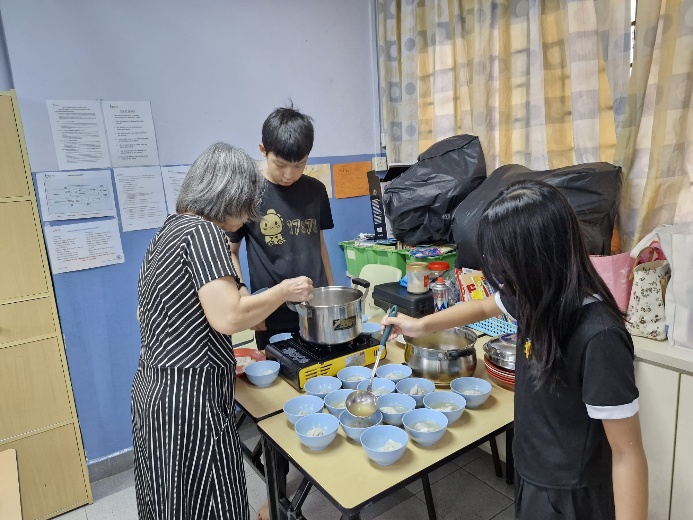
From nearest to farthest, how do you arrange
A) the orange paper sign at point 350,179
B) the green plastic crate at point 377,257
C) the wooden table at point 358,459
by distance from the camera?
the wooden table at point 358,459, the green plastic crate at point 377,257, the orange paper sign at point 350,179

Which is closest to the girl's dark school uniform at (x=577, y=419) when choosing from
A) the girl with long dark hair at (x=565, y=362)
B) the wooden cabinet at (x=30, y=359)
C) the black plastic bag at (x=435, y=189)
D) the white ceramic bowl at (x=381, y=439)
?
the girl with long dark hair at (x=565, y=362)

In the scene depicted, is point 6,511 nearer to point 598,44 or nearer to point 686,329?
point 686,329

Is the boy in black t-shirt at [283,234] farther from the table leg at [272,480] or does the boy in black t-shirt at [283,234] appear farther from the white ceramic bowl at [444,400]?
the white ceramic bowl at [444,400]

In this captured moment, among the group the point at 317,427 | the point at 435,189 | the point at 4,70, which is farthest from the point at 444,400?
the point at 4,70

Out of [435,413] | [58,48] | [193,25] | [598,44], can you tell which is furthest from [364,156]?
[435,413]

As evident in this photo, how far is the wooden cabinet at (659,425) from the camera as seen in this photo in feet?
4.87

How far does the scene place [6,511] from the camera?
1113 mm

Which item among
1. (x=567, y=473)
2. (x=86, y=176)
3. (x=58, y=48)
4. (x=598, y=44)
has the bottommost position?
(x=567, y=473)

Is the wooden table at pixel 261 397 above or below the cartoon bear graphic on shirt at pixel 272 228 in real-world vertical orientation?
below

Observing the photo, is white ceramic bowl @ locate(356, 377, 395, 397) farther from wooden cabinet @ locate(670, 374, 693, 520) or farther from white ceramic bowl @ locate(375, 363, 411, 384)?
wooden cabinet @ locate(670, 374, 693, 520)

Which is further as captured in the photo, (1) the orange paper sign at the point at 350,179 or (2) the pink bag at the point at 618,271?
(1) the orange paper sign at the point at 350,179

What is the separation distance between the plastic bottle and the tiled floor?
809 mm

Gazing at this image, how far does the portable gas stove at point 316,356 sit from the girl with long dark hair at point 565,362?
60cm

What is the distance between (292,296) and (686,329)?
125 centimetres
